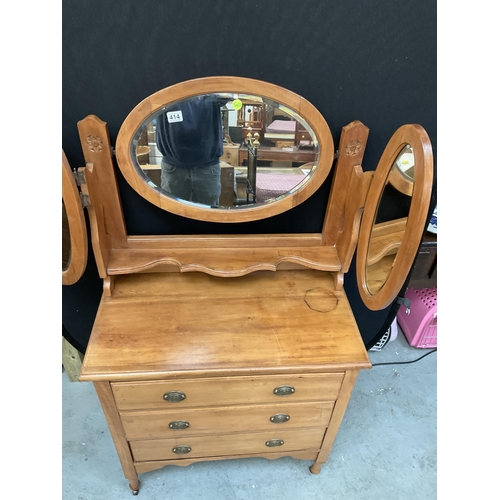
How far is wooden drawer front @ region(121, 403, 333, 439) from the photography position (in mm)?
1023

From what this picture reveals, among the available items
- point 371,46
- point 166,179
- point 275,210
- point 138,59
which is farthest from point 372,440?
point 138,59

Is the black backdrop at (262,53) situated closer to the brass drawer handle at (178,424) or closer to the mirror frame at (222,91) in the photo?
the mirror frame at (222,91)

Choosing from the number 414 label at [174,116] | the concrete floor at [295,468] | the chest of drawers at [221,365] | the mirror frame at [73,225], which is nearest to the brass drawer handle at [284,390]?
the chest of drawers at [221,365]

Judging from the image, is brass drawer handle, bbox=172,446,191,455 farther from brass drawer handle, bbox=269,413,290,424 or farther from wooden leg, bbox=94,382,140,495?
brass drawer handle, bbox=269,413,290,424

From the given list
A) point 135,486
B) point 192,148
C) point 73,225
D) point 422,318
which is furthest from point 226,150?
point 422,318

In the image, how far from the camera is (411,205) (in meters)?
0.74

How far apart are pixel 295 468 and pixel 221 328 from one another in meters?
0.68

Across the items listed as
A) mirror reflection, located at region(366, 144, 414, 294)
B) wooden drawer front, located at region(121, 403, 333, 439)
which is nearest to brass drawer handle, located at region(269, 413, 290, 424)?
wooden drawer front, located at region(121, 403, 333, 439)

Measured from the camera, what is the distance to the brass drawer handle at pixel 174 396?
3.16 ft

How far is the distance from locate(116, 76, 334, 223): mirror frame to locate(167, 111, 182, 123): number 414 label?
0.08 ft

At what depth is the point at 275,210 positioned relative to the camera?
1.06 meters

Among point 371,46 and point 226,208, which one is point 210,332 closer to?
point 226,208

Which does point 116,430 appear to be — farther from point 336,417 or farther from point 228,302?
point 336,417

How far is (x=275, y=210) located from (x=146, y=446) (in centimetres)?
79
